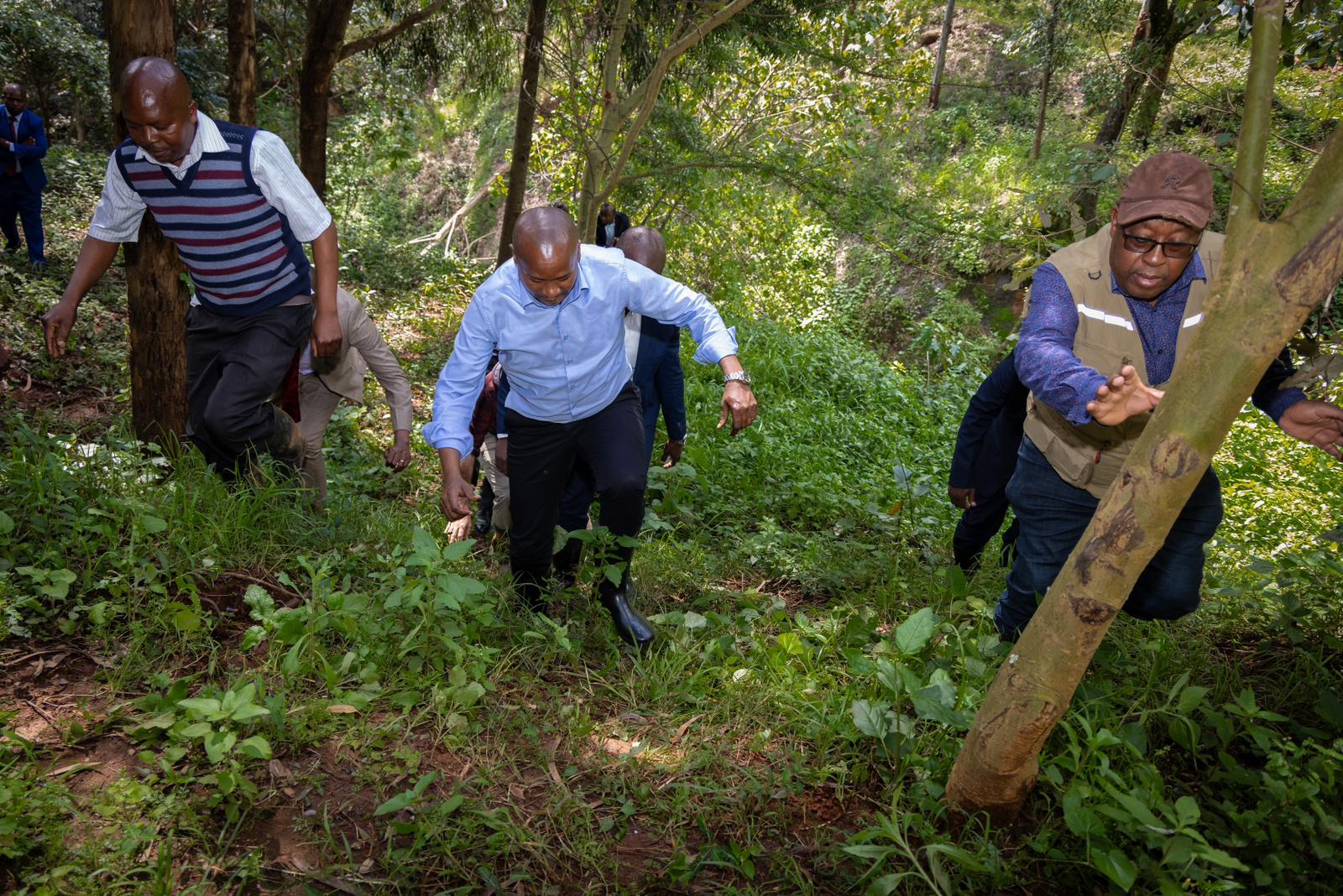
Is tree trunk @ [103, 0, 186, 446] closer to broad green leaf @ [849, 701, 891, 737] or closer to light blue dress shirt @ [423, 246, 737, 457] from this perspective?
light blue dress shirt @ [423, 246, 737, 457]

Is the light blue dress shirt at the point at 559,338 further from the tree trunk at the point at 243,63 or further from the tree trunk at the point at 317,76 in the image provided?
the tree trunk at the point at 317,76

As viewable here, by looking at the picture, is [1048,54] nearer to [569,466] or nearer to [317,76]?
[317,76]

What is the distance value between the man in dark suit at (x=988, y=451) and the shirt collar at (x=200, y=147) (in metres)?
3.26

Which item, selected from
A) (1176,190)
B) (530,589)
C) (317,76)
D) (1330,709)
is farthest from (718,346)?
(317,76)

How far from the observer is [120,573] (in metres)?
3.05

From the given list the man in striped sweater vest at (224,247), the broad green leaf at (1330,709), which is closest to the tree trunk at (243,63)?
the man in striped sweater vest at (224,247)

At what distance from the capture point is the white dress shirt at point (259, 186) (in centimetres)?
350

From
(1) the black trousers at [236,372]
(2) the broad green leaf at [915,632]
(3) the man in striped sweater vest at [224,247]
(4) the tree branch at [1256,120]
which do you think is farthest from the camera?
(1) the black trousers at [236,372]

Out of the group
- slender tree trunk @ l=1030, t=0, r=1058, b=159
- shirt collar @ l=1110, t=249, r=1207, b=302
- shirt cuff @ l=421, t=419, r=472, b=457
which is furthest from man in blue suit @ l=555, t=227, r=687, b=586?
slender tree trunk @ l=1030, t=0, r=1058, b=159

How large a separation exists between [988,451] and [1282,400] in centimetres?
119

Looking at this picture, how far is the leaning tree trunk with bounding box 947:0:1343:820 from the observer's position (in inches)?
67.6

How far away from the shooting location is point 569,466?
3.55 metres

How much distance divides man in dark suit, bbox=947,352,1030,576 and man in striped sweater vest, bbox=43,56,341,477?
2795 mm

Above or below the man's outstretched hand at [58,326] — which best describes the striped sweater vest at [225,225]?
above
